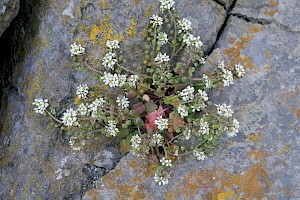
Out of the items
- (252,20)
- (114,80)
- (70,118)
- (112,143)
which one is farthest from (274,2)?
(70,118)

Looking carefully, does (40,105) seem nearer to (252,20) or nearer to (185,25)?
(185,25)

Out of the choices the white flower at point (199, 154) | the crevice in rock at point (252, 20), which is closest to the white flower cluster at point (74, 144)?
the white flower at point (199, 154)

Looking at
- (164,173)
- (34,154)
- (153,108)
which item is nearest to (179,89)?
(153,108)

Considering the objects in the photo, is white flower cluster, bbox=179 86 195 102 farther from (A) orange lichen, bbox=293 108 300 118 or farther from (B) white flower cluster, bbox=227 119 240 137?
(A) orange lichen, bbox=293 108 300 118

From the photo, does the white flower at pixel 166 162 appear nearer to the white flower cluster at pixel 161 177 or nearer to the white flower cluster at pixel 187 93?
the white flower cluster at pixel 161 177

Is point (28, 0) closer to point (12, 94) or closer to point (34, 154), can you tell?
point (12, 94)

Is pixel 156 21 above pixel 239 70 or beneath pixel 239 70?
above
